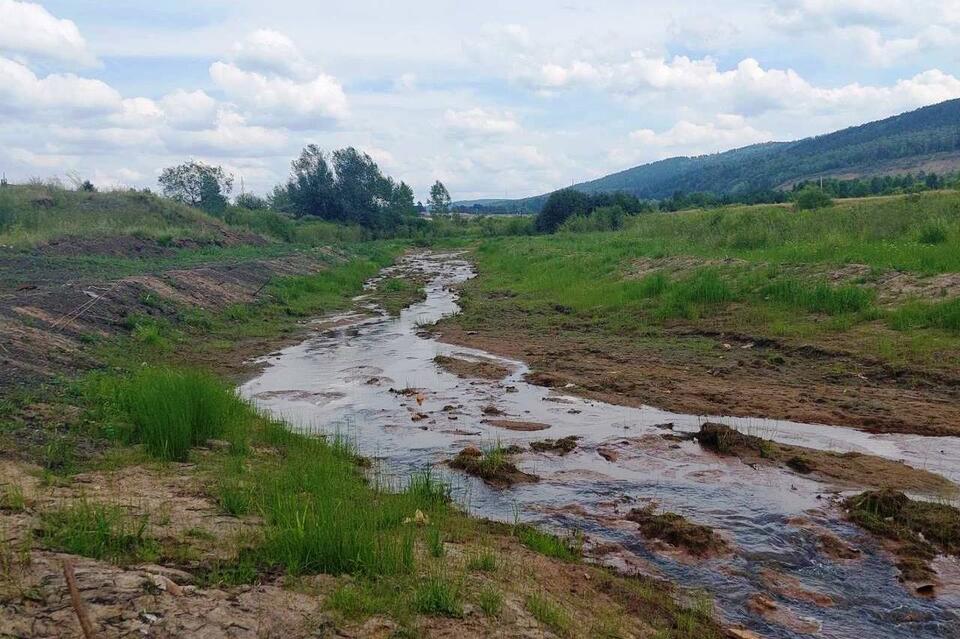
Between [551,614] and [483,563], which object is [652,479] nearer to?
[483,563]

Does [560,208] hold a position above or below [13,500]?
above

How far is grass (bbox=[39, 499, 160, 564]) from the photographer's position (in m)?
4.41

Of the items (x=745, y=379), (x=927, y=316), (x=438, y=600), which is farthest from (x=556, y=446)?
(x=927, y=316)

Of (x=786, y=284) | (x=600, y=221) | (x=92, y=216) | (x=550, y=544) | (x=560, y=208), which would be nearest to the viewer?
(x=550, y=544)

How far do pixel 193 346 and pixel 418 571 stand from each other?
12269mm

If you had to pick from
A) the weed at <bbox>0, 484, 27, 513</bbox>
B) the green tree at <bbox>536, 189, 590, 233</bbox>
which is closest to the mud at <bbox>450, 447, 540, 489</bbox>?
the weed at <bbox>0, 484, 27, 513</bbox>

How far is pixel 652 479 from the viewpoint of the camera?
7.36 metres

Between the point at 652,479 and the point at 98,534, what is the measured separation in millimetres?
5149

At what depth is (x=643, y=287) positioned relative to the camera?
60.6 feet

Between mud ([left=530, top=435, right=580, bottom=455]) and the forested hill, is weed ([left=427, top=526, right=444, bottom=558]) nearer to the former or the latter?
mud ([left=530, top=435, right=580, bottom=455])

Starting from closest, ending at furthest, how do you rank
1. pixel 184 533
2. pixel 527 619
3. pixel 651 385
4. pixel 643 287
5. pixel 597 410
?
pixel 527 619 < pixel 184 533 < pixel 597 410 < pixel 651 385 < pixel 643 287

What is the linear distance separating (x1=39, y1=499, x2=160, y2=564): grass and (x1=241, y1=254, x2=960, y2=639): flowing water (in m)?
3.01

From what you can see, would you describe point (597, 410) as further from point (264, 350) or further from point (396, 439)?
point (264, 350)

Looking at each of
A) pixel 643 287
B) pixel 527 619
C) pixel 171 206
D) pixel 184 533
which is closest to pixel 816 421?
pixel 527 619
